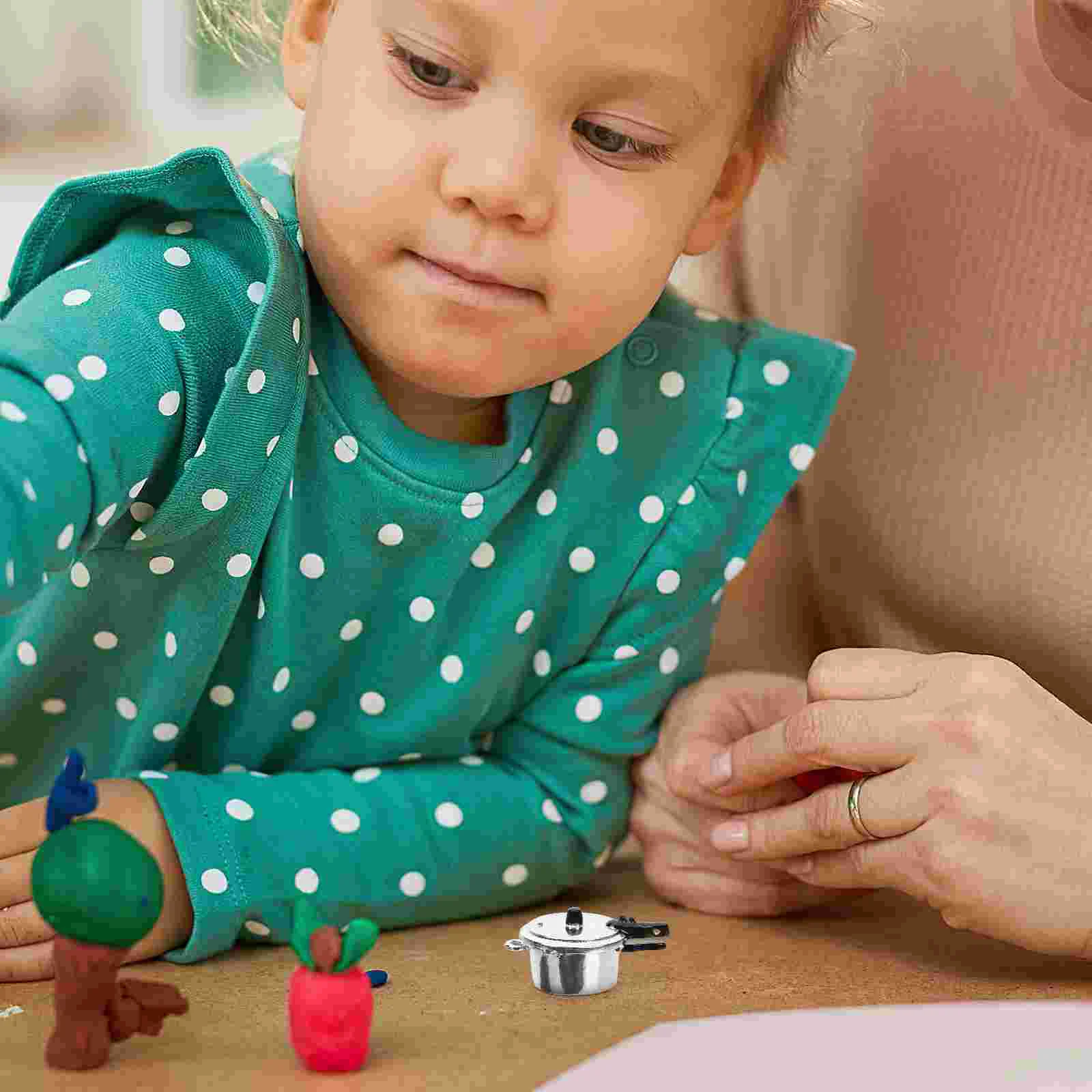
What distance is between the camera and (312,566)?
80cm

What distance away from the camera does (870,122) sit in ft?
3.24

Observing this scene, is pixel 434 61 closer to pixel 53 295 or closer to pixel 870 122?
pixel 53 295

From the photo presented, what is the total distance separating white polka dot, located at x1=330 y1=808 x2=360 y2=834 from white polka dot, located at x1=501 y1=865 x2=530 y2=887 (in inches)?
3.7

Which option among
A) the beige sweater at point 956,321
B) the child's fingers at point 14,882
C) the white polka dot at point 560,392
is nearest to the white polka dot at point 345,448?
the white polka dot at point 560,392

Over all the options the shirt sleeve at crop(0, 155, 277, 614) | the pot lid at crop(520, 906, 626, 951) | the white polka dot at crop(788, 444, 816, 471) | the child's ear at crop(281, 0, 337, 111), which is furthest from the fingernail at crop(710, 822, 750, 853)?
the child's ear at crop(281, 0, 337, 111)

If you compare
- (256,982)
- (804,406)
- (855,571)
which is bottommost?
(256,982)

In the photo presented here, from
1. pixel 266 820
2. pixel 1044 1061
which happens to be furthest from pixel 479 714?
pixel 1044 1061

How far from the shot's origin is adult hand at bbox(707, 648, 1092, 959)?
0.72 metres

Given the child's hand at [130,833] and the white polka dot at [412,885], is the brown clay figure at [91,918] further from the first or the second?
the white polka dot at [412,885]

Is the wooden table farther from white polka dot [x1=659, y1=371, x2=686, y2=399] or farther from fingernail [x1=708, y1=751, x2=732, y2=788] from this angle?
white polka dot [x1=659, y1=371, x2=686, y2=399]

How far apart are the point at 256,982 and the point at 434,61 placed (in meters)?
0.42

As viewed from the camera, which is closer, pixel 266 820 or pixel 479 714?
pixel 266 820

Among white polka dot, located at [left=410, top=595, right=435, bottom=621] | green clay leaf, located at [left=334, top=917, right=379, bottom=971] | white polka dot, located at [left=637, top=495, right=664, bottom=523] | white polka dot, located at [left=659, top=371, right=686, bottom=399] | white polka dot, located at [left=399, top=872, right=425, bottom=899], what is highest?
white polka dot, located at [left=659, top=371, right=686, bottom=399]

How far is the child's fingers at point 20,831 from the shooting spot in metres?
0.72
